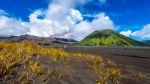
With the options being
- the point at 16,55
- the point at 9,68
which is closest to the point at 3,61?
the point at 9,68

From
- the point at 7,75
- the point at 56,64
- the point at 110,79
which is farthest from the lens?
the point at 56,64

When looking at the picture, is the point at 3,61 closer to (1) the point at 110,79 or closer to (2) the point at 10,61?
(2) the point at 10,61

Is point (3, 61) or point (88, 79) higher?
point (3, 61)

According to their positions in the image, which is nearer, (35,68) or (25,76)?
(25,76)

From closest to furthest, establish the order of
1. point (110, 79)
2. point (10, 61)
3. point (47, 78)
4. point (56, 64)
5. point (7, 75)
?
point (7, 75)
point (47, 78)
point (10, 61)
point (110, 79)
point (56, 64)

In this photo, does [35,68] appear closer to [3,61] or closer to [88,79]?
[3,61]

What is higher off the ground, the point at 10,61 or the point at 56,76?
the point at 10,61

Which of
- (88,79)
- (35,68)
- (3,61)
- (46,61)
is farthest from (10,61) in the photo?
(88,79)

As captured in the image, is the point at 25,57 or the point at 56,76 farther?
the point at 25,57

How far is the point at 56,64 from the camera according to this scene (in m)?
12.7

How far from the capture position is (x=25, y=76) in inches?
367

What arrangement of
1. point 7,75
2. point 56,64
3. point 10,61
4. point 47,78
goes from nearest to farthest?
1. point 7,75
2. point 47,78
3. point 10,61
4. point 56,64

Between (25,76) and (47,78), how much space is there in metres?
0.94

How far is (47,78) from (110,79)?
3.58m
